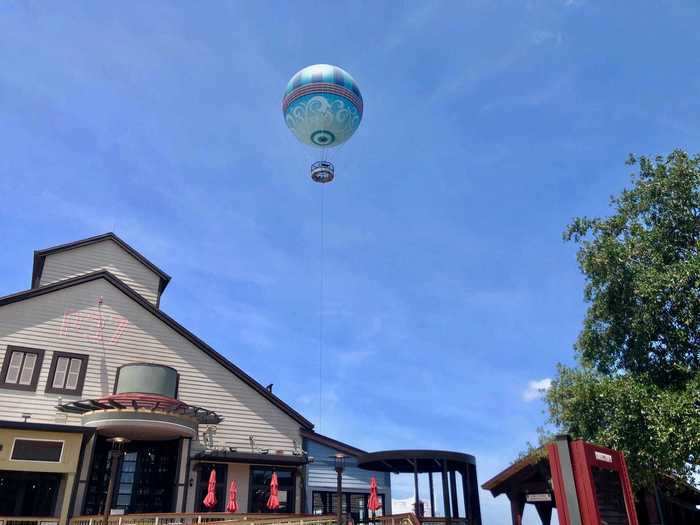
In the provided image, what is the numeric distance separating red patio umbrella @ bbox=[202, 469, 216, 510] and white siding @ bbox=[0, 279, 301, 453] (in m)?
2.44

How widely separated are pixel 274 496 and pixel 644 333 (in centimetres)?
1571

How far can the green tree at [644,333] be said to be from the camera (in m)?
17.0

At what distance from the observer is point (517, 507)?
21.6 metres

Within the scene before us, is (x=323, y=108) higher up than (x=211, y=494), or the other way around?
(x=323, y=108)

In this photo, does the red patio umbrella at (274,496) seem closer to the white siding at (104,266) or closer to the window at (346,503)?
the window at (346,503)

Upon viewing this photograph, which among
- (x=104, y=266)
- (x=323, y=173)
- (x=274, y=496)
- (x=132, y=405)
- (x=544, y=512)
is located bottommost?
(x=544, y=512)

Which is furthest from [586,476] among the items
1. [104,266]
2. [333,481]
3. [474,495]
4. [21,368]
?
[104,266]

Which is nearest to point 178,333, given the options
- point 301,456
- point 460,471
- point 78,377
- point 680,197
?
point 78,377

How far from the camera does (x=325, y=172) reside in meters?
29.5

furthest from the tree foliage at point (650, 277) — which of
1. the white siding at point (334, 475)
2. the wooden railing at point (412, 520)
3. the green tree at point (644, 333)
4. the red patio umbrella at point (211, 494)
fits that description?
the red patio umbrella at point (211, 494)

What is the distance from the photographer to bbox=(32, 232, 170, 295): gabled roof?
1123 inches

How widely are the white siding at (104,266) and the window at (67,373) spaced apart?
614cm

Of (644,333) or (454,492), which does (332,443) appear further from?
(644,333)

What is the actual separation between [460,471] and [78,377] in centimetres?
1668
